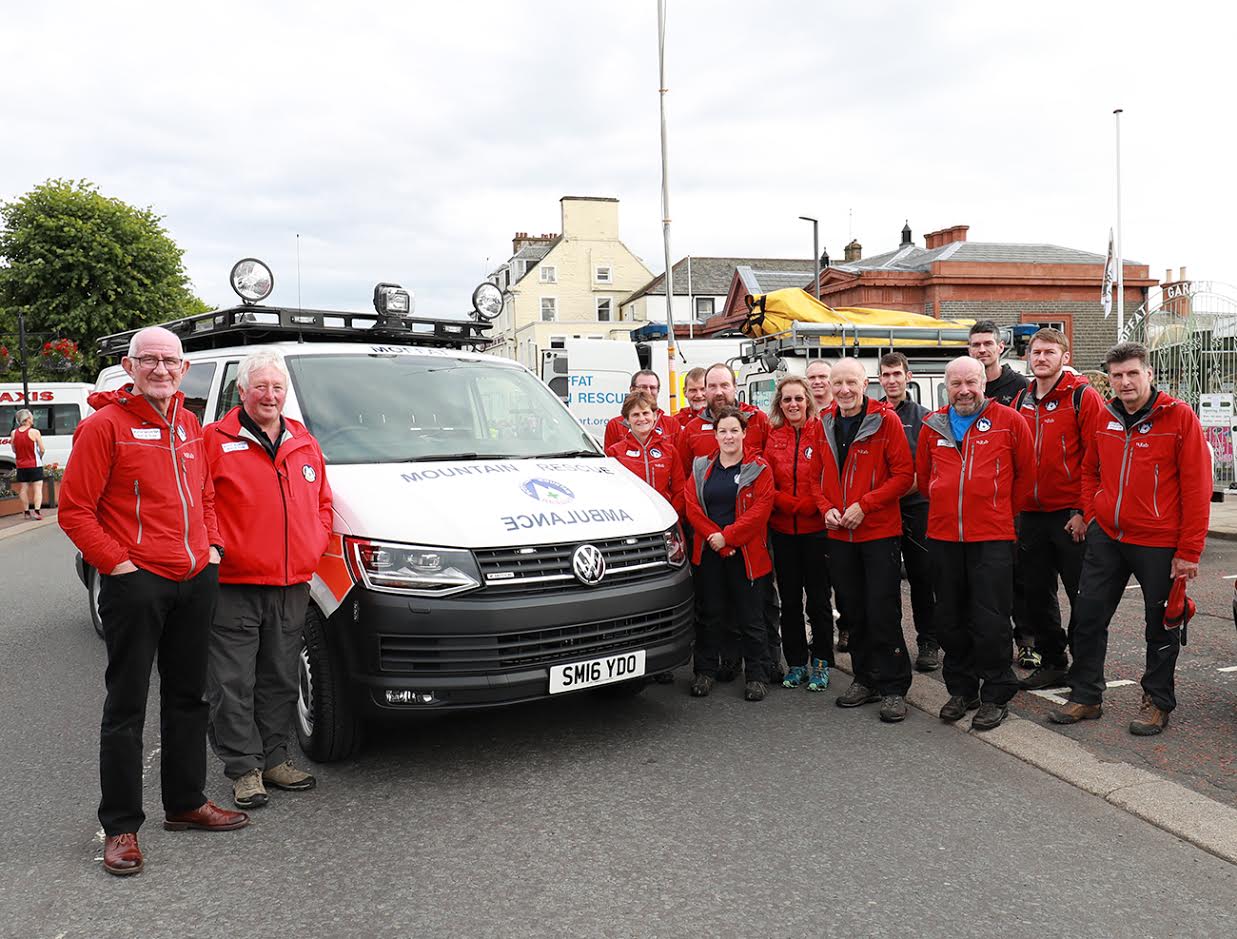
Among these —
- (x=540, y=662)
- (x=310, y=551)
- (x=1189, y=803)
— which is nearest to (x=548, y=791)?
(x=540, y=662)

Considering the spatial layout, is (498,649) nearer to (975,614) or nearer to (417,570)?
(417,570)

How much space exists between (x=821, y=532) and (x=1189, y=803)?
2362 mm

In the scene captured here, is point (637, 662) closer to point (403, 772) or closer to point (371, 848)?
point (403, 772)

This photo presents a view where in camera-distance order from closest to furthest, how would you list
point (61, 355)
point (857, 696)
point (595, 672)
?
point (595, 672) < point (857, 696) < point (61, 355)

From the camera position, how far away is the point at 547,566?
15.1 feet

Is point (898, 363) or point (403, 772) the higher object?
point (898, 363)

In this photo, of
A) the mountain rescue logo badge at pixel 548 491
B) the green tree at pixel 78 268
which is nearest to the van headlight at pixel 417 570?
the mountain rescue logo badge at pixel 548 491

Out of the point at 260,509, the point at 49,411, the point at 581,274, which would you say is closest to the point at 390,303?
the point at 260,509

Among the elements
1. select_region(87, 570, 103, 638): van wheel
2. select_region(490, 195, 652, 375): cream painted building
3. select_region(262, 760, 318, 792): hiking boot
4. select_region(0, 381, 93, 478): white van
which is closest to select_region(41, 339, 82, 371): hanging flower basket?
select_region(0, 381, 93, 478): white van

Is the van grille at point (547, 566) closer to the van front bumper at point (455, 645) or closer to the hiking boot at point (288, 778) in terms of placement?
the van front bumper at point (455, 645)

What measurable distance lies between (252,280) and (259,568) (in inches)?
121

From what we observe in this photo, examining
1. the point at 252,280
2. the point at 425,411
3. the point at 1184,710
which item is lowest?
the point at 1184,710

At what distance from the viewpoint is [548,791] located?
175 inches

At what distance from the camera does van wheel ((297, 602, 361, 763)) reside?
4637 millimetres
